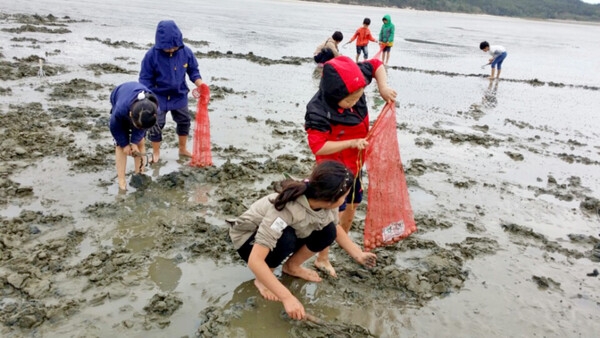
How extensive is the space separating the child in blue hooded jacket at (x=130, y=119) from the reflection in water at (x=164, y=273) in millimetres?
1337

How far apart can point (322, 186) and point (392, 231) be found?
1270mm

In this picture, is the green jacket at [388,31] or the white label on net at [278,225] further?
the green jacket at [388,31]

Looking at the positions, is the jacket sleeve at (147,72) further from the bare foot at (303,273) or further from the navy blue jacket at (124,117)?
the bare foot at (303,273)

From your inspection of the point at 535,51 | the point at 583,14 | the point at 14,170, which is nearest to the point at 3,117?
the point at 14,170

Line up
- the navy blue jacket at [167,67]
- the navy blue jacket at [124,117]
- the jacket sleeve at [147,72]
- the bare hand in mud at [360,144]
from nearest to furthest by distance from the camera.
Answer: the bare hand in mud at [360,144] → the navy blue jacket at [124,117] → the navy blue jacket at [167,67] → the jacket sleeve at [147,72]

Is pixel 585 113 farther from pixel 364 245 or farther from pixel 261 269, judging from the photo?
pixel 261 269

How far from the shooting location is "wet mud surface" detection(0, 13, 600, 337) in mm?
3055

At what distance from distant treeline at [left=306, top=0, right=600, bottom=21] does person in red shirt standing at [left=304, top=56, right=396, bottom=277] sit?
75727mm

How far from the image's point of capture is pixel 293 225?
297 cm

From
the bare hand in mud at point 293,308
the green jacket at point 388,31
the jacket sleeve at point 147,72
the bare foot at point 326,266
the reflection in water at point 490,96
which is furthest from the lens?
the green jacket at point 388,31

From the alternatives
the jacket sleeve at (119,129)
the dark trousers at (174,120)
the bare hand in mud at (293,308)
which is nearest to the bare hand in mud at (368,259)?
the bare hand in mud at (293,308)

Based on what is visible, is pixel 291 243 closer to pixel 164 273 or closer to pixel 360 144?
pixel 360 144

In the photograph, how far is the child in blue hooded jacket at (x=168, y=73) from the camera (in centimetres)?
509

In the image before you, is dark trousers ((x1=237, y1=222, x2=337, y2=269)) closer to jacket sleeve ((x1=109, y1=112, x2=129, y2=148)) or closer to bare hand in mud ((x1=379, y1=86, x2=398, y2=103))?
bare hand in mud ((x1=379, y1=86, x2=398, y2=103))
